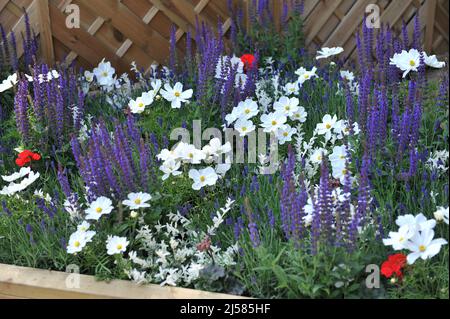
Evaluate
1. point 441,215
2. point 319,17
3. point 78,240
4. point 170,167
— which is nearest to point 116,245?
point 78,240

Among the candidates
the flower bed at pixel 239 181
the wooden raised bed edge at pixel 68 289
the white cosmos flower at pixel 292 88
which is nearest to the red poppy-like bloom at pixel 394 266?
the flower bed at pixel 239 181

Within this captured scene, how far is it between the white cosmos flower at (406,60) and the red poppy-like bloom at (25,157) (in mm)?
1602

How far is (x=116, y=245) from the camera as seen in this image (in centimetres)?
255

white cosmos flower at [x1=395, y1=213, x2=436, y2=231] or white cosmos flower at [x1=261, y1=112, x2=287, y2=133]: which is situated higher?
white cosmos flower at [x1=261, y1=112, x2=287, y2=133]

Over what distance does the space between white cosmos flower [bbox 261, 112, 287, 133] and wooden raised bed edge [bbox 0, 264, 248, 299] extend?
35.3 inches

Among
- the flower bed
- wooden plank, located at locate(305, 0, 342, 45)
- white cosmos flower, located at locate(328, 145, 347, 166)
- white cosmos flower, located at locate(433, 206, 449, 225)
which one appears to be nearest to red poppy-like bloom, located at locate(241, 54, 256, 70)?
the flower bed

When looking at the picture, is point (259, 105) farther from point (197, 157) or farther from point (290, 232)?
point (290, 232)

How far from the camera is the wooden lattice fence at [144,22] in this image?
3824mm

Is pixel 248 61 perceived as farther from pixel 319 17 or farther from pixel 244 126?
pixel 319 17

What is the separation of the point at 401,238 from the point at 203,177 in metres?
0.85

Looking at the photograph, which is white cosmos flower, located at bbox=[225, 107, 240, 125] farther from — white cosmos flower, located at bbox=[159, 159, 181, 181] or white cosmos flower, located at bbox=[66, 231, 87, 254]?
white cosmos flower, located at bbox=[66, 231, 87, 254]

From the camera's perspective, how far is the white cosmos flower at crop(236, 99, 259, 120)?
316 centimetres

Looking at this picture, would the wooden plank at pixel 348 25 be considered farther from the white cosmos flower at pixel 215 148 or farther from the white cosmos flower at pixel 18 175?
the white cosmos flower at pixel 18 175

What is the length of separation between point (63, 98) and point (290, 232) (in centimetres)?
137
